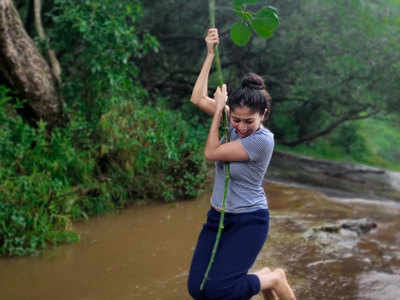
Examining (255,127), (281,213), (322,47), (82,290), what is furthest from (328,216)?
(322,47)

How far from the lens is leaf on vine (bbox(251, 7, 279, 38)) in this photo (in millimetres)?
2271

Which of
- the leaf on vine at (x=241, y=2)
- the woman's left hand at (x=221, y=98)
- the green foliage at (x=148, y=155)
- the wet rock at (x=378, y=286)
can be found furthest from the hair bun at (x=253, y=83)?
the green foliage at (x=148, y=155)

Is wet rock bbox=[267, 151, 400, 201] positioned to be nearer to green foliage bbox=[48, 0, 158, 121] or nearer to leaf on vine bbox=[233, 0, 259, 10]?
green foliage bbox=[48, 0, 158, 121]

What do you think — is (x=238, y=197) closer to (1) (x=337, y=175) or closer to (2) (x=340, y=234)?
(2) (x=340, y=234)

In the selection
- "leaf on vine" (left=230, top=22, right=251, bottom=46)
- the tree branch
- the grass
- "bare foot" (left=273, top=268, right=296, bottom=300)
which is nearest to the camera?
"leaf on vine" (left=230, top=22, right=251, bottom=46)

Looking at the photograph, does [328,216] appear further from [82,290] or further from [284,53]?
[284,53]

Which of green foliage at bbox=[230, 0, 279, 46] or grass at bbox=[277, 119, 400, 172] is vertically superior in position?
green foliage at bbox=[230, 0, 279, 46]

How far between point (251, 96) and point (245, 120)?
0.45 feet

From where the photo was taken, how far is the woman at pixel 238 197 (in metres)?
2.67

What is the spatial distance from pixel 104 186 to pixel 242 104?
385 centimetres

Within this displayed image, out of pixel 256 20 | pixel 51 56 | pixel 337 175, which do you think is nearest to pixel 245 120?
pixel 256 20

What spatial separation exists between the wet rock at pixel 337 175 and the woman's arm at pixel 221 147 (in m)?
7.42

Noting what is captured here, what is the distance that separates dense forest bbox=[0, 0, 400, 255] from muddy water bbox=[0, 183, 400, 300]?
1.07ft

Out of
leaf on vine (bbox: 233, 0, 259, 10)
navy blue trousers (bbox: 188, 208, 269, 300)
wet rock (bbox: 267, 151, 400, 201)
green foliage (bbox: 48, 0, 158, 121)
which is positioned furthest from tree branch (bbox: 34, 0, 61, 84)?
wet rock (bbox: 267, 151, 400, 201)
